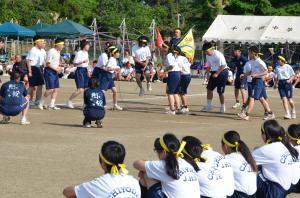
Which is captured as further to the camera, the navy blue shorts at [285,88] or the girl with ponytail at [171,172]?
the navy blue shorts at [285,88]

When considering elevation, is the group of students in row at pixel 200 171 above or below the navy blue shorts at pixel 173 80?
below

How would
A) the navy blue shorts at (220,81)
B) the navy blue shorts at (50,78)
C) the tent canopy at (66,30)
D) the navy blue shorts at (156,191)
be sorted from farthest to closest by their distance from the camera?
the tent canopy at (66,30) → the navy blue shorts at (220,81) → the navy blue shorts at (50,78) → the navy blue shorts at (156,191)

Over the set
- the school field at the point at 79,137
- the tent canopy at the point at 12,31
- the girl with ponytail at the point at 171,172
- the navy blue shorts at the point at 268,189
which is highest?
the tent canopy at the point at 12,31

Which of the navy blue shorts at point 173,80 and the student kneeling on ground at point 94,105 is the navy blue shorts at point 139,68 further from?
the student kneeling on ground at point 94,105

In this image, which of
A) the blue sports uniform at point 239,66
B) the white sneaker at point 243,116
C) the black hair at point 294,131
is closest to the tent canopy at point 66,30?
the blue sports uniform at point 239,66

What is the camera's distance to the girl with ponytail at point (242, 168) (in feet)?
25.3

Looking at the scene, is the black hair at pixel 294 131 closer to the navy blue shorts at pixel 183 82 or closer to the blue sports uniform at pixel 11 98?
the blue sports uniform at pixel 11 98

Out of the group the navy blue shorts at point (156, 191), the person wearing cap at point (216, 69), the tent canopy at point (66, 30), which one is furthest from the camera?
the tent canopy at point (66, 30)

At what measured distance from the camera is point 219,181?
729cm

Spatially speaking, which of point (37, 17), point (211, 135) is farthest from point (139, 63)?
point (37, 17)

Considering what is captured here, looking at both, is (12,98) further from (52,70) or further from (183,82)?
(183,82)

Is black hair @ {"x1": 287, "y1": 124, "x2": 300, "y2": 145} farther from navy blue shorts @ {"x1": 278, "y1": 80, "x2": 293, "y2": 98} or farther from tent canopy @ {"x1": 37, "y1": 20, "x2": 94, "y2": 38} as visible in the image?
tent canopy @ {"x1": 37, "y1": 20, "x2": 94, "y2": 38}

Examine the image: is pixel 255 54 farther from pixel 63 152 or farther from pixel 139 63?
pixel 63 152

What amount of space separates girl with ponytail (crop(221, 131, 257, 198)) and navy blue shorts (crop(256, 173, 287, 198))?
35cm
